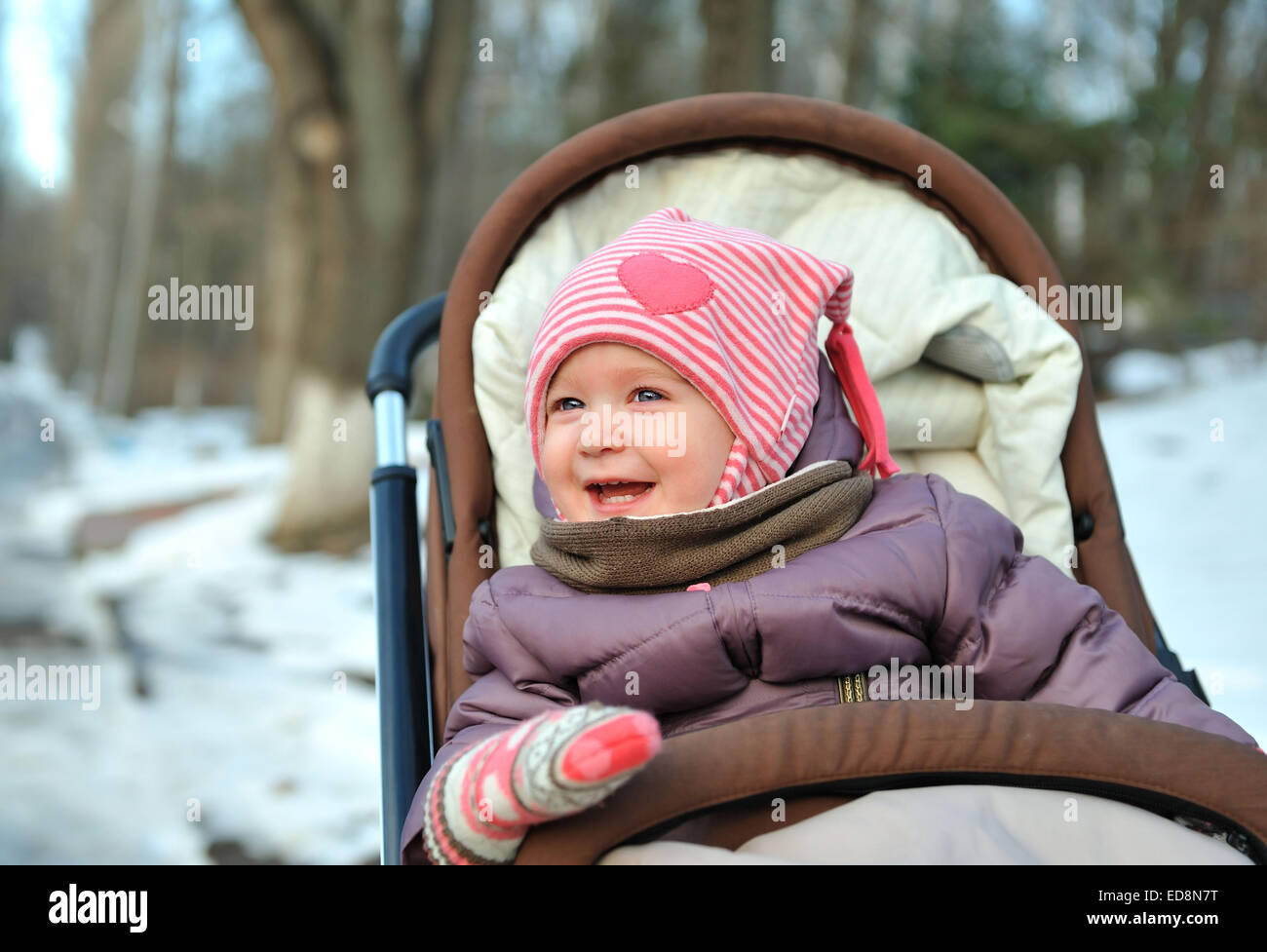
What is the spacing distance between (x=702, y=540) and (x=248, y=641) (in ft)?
11.8

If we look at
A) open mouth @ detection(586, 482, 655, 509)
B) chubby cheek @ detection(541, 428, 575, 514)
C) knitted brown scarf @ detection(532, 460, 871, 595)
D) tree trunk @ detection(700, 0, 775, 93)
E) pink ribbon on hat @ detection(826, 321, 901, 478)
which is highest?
tree trunk @ detection(700, 0, 775, 93)

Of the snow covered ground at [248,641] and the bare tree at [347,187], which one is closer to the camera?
the snow covered ground at [248,641]

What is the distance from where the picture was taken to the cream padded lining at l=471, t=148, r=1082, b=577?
6.93ft

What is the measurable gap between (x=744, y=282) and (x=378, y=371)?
83cm

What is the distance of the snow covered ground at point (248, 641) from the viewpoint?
3.15 metres

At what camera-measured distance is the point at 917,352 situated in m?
2.18

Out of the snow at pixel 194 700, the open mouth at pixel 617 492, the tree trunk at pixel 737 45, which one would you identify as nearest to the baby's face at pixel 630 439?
the open mouth at pixel 617 492

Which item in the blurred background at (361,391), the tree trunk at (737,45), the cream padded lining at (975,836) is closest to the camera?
the cream padded lining at (975,836)

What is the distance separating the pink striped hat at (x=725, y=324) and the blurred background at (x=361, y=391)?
1.75m

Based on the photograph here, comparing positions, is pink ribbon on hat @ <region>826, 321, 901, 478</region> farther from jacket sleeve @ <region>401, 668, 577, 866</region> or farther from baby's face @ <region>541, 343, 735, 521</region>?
jacket sleeve @ <region>401, 668, 577, 866</region>

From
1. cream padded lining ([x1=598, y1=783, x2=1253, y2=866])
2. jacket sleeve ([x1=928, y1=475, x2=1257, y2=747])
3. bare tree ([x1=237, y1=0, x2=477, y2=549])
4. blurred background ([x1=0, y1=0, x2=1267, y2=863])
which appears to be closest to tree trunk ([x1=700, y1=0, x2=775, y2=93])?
blurred background ([x1=0, y1=0, x2=1267, y2=863])

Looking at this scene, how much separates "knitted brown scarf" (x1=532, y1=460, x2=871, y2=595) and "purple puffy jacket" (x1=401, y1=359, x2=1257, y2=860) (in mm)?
39

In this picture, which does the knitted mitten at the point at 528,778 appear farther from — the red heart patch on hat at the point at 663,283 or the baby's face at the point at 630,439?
the red heart patch on hat at the point at 663,283

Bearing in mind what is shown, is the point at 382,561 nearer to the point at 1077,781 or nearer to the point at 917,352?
the point at 917,352
